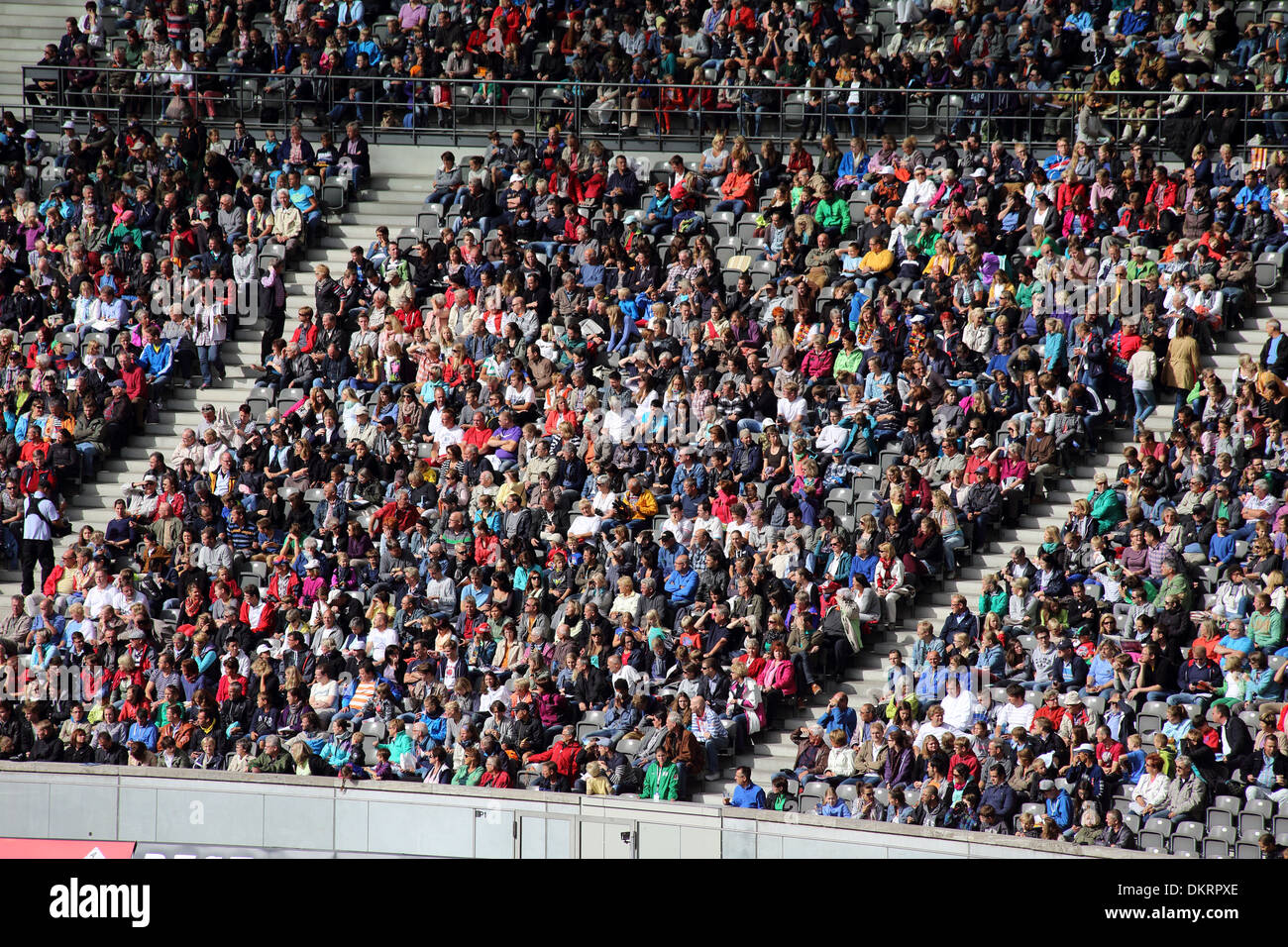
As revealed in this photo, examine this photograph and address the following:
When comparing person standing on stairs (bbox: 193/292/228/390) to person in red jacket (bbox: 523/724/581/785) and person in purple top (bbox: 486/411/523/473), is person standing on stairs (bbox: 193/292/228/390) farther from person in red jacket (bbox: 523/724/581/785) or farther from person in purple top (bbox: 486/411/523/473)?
person in red jacket (bbox: 523/724/581/785)

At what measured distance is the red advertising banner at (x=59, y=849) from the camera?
514 inches

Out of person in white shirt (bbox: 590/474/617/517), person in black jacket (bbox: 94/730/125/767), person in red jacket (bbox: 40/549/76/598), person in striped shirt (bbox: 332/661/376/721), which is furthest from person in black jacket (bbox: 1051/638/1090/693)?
person in red jacket (bbox: 40/549/76/598)

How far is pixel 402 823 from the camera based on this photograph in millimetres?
16375

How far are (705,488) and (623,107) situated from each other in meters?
7.48

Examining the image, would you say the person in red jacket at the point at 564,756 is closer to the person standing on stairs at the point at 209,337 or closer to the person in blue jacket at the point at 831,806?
the person in blue jacket at the point at 831,806

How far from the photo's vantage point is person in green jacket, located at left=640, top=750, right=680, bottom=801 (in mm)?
16562

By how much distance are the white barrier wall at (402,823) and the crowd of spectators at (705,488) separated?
2.21ft

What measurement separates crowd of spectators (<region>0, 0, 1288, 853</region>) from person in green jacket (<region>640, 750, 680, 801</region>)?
32 millimetres

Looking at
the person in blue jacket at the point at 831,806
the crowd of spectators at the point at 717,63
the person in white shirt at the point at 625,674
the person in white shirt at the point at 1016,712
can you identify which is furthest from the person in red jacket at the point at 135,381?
the person in white shirt at the point at 1016,712

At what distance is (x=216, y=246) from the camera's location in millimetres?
24266

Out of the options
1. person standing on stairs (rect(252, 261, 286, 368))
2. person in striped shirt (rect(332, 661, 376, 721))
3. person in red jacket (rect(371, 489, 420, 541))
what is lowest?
person in striped shirt (rect(332, 661, 376, 721))

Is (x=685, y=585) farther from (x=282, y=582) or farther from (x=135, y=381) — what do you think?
(x=135, y=381)

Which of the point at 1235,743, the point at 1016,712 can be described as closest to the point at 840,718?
the point at 1016,712
